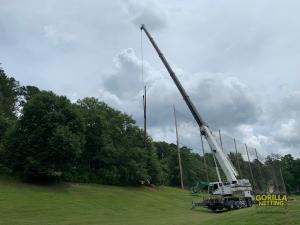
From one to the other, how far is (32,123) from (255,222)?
129 feet

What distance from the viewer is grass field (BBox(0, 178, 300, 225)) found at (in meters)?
24.5

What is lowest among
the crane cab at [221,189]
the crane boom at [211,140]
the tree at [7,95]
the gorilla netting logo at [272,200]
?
the gorilla netting logo at [272,200]

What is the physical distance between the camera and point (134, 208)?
47.1 m

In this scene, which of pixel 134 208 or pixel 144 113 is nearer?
pixel 134 208

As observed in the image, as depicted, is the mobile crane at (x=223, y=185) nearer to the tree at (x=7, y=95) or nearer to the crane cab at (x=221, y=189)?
the crane cab at (x=221, y=189)

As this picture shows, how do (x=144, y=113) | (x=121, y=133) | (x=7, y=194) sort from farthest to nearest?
(x=144, y=113)
(x=121, y=133)
(x=7, y=194)

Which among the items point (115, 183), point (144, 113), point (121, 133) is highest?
point (144, 113)

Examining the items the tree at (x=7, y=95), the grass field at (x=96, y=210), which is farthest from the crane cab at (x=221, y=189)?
the tree at (x=7, y=95)

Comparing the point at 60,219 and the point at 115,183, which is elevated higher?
the point at 115,183

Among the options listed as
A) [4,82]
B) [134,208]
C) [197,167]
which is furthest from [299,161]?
[134,208]

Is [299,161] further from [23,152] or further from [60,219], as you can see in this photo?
[60,219]

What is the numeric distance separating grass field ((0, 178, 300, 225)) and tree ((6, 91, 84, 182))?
2.30 m

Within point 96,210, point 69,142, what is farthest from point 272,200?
point 69,142

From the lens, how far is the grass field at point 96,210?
24500 millimetres
